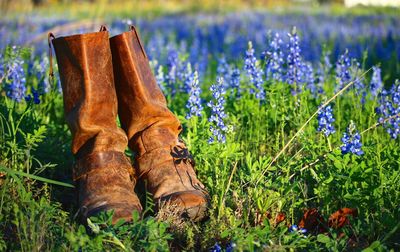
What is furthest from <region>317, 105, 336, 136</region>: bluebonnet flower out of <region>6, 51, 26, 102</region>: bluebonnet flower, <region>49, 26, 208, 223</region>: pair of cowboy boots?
<region>6, 51, 26, 102</region>: bluebonnet flower

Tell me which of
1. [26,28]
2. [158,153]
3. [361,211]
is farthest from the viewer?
[26,28]

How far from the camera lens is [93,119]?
8.23ft

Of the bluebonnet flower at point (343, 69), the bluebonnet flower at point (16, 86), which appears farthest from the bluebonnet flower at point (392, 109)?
the bluebonnet flower at point (16, 86)

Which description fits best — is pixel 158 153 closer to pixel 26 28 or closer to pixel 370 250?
pixel 370 250

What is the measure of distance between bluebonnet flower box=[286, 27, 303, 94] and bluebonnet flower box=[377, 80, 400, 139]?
0.46 meters

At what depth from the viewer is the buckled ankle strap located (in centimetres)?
247

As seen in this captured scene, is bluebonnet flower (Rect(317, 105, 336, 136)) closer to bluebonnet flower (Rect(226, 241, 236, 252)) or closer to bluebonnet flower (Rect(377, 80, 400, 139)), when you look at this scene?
bluebonnet flower (Rect(377, 80, 400, 139))

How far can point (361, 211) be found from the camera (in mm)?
2371

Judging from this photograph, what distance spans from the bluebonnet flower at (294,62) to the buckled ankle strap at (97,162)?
122 cm

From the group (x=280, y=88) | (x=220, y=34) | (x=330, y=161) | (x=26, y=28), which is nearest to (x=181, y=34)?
(x=220, y=34)

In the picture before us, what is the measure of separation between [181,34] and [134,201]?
6.58 metres

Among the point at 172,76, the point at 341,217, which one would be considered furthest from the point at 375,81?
the point at 341,217

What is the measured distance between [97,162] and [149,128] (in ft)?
0.93

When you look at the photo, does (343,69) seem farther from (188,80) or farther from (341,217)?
(341,217)
